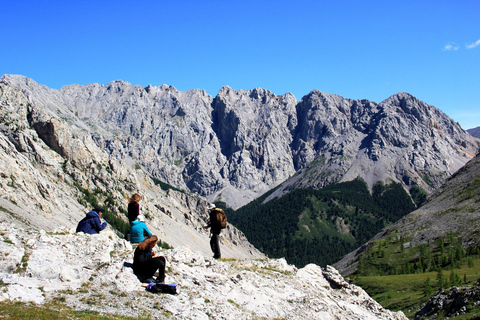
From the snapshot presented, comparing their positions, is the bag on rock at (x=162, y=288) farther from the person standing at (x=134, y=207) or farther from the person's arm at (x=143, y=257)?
the person standing at (x=134, y=207)

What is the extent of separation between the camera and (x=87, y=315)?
17484 mm

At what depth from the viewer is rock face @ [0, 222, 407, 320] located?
65.6ft

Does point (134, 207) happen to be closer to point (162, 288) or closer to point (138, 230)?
point (138, 230)

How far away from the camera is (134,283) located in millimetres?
22359

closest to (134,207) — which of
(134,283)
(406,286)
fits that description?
(134,283)

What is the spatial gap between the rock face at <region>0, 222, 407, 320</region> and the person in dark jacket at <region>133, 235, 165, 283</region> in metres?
0.58

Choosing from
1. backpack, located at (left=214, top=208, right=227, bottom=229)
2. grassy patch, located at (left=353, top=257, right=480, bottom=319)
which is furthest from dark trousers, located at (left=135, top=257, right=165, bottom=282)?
grassy patch, located at (left=353, top=257, right=480, bottom=319)

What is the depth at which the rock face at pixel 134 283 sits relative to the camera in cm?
2000

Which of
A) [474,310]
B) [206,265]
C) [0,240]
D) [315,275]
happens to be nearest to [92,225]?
[0,240]

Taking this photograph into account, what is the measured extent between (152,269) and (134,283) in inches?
47.3

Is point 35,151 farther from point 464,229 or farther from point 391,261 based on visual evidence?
point 464,229

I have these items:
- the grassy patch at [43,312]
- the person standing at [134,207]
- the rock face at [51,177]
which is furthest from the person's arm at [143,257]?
the rock face at [51,177]

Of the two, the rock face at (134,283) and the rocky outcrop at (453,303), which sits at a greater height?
the rock face at (134,283)

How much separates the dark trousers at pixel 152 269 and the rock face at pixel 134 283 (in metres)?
0.51
